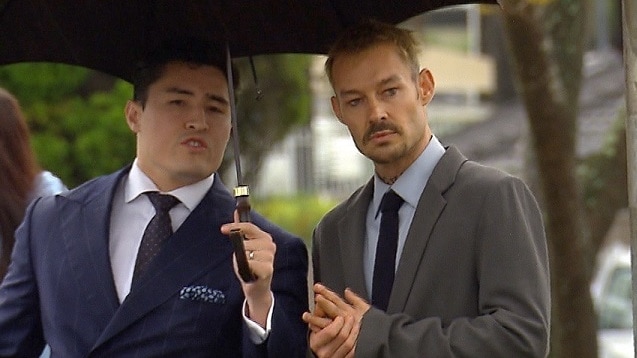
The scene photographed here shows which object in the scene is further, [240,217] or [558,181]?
[558,181]

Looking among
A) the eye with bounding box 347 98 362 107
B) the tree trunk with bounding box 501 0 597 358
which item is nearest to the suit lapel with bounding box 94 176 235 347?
the eye with bounding box 347 98 362 107

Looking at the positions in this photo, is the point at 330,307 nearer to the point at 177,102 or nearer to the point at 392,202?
the point at 392,202

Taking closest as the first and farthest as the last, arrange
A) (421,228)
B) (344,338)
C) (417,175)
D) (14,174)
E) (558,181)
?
1. (344,338)
2. (421,228)
3. (417,175)
4. (14,174)
5. (558,181)

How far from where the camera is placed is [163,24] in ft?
13.5

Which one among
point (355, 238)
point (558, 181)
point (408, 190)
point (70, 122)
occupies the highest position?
point (408, 190)

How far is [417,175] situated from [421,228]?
162mm

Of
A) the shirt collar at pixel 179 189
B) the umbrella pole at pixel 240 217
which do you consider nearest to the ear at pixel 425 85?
the umbrella pole at pixel 240 217

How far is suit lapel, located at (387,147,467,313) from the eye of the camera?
10.8 feet

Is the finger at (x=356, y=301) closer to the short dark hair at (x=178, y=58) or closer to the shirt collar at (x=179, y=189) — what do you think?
the shirt collar at (x=179, y=189)

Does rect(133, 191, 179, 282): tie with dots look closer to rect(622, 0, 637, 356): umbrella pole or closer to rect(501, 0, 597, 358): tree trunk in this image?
rect(622, 0, 637, 356): umbrella pole

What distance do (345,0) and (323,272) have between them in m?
0.84

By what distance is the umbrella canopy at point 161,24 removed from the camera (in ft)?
13.0

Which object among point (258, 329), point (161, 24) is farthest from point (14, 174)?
point (258, 329)

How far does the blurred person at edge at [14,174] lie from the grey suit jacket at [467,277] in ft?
6.10
